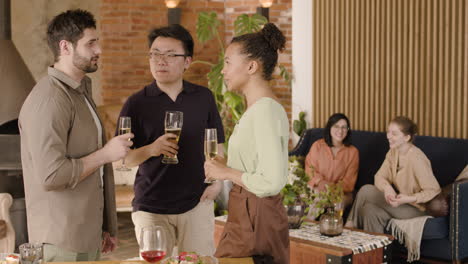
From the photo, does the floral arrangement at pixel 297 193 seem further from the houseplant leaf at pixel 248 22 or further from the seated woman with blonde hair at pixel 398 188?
the houseplant leaf at pixel 248 22

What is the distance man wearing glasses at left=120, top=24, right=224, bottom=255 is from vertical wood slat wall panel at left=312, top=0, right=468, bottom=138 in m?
3.26

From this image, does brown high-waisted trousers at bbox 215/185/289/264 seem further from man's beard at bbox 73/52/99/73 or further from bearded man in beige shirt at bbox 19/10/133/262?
man's beard at bbox 73/52/99/73

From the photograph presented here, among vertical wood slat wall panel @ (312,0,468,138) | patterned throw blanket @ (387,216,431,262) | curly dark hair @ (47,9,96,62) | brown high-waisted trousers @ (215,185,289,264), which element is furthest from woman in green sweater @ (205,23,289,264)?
vertical wood slat wall panel @ (312,0,468,138)

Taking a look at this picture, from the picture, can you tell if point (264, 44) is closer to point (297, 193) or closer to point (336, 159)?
point (297, 193)

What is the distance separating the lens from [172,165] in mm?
3127

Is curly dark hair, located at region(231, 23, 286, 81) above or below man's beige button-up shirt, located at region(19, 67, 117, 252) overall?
above

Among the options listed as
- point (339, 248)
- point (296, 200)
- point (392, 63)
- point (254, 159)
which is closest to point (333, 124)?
point (392, 63)

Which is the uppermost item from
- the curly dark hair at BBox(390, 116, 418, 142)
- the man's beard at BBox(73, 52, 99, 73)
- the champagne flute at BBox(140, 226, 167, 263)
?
the man's beard at BBox(73, 52, 99, 73)

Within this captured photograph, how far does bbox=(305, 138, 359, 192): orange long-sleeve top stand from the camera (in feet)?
19.0

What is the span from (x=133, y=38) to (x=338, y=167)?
306 cm

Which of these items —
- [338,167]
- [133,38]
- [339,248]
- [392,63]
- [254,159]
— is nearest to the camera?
[254,159]

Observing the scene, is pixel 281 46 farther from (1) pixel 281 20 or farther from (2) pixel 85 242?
(1) pixel 281 20

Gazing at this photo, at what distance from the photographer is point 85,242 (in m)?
2.60

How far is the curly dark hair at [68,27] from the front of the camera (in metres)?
2.60
